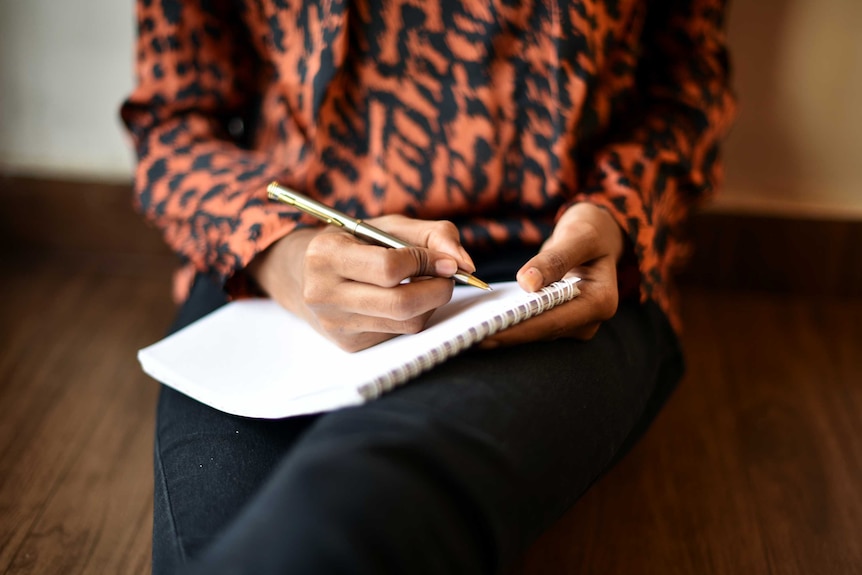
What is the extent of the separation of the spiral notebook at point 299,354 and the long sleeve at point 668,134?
0.18 metres

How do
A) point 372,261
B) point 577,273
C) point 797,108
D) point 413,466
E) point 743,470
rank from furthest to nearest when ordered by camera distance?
1. point 797,108
2. point 743,470
3. point 577,273
4. point 372,261
5. point 413,466

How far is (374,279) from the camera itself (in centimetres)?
60

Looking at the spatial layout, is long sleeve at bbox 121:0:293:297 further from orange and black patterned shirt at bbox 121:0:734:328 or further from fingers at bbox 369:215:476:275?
fingers at bbox 369:215:476:275

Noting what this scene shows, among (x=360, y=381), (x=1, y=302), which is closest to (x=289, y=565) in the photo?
(x=360, y=381)

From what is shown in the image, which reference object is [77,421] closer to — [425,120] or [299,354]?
[299,354]

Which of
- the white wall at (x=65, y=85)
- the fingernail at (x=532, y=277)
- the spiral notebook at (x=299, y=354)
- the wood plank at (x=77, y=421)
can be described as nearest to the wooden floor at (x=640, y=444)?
the wood plank at (x=77, y=421)

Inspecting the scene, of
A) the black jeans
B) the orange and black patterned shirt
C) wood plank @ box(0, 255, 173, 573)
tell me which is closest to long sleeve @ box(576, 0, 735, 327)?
the orange and black patterned shirt

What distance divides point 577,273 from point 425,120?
223mm

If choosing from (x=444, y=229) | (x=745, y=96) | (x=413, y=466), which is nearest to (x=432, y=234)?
(x=444, y=229)

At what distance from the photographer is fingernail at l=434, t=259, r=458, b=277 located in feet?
2.02

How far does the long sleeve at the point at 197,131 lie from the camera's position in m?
0.76

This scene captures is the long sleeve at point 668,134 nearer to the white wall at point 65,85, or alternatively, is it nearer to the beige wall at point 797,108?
the beige wall at point 797,108

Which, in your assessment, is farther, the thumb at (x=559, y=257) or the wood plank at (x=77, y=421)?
the wood plank at (x=77, y=421)

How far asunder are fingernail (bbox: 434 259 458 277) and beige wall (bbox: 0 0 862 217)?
80cm
